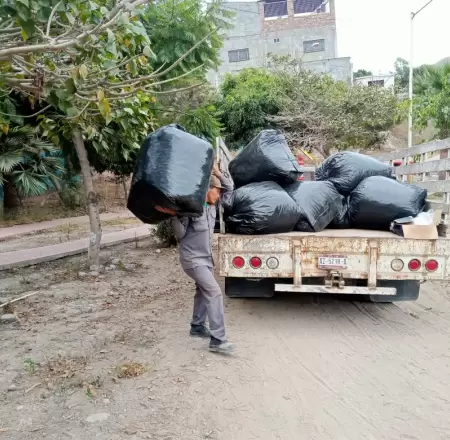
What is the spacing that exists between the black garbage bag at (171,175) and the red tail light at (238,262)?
3.01 ft

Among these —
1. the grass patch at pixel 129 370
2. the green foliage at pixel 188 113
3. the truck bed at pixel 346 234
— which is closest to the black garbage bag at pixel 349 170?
the truck bed at pixel 346 234

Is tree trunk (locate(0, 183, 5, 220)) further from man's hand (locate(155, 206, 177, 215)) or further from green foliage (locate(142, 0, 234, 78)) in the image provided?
man's hand (locate(155, 206, 177, 215))

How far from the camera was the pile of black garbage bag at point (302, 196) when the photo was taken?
425cm

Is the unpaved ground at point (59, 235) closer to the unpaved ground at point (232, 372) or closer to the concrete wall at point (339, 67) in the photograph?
the unpaved ground at point (232, 372)

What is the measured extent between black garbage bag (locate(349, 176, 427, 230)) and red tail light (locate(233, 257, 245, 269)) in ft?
4.17

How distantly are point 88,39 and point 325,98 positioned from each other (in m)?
17.4

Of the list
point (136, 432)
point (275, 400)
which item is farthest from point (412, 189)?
point (136, 432)

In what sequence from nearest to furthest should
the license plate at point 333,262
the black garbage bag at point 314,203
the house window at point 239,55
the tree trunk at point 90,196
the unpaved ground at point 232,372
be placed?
the unpaved ground at point 232,372 < the license plate at point 333,262 < the black garbage bag at point 314,203 < the tree trunk at point 90,196 < the house window at point 239,55

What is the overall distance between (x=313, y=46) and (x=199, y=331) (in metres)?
34.4

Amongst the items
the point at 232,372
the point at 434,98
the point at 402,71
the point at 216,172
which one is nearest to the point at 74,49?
the point at 216,172

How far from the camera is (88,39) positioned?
2.66 m

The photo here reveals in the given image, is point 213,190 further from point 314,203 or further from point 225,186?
point 314,203

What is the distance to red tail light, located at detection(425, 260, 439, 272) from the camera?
3975 mm

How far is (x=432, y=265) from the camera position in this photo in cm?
398
